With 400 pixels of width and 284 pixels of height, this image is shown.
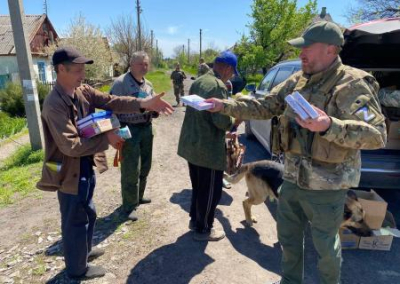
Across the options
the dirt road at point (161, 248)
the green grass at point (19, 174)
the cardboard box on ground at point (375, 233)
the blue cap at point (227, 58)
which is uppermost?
the blue cap at point (227, 58)

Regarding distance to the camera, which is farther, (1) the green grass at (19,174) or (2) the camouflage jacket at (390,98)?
(1) the green grass at (19,174)

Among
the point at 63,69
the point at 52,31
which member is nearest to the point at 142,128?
the point at 63,69

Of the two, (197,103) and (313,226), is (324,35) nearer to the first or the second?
(197,103)

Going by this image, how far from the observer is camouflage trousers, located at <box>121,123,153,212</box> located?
3758 millimetres

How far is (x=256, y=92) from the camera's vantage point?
6.96 meters

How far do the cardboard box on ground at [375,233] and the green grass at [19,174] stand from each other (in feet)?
14.9

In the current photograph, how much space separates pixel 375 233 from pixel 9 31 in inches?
1254

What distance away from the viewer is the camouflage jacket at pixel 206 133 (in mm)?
3047

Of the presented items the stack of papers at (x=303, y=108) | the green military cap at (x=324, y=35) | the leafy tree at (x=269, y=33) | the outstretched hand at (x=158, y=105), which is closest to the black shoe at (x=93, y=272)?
the outstretched hand at (x=158, y=105)

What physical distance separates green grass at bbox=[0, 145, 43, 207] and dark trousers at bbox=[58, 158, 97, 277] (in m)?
2.50

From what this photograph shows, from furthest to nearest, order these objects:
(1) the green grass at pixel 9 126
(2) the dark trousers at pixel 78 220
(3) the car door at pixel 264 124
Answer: (1) the green grass at pixel 9 126, (3) the car door at pixel 264 124, (2) the dark trousers at pixel 78 220

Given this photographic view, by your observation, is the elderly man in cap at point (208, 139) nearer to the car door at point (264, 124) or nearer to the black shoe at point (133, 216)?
the black shoe at point (133, 216)

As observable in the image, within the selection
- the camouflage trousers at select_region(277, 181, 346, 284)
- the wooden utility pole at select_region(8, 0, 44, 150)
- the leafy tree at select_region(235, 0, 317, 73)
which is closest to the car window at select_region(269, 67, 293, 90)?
the camouflage trousers at select_region(277, 181, 346, 284)

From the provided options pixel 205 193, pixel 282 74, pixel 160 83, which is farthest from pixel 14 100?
pixel 160 83
